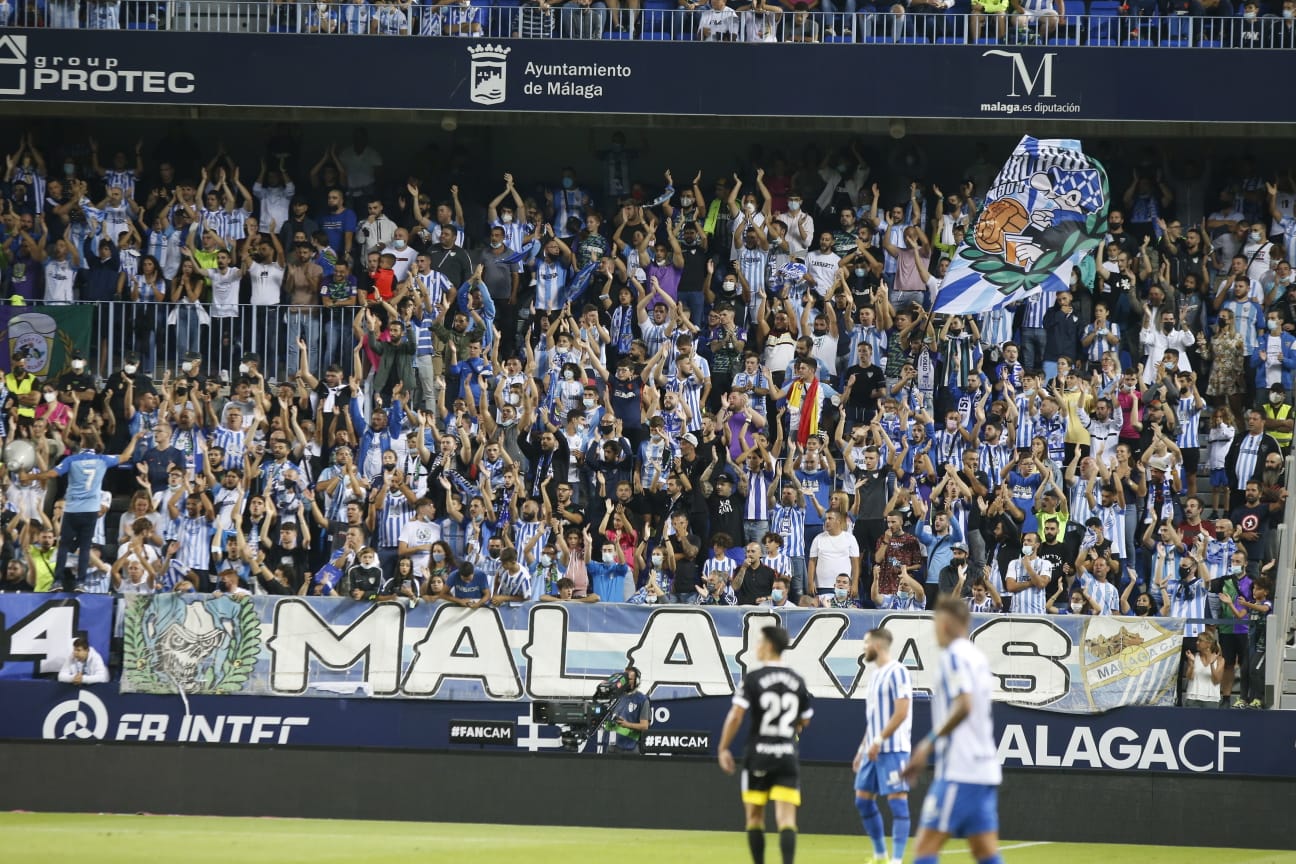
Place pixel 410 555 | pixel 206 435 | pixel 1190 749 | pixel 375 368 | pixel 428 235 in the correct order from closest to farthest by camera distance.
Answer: pixel 1190 749, pixel 410 555, pixel 206 435, pixel 375 368, pixel 428 235

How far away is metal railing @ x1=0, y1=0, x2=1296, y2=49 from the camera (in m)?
25.5

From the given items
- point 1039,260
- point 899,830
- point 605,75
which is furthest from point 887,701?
point 605,75

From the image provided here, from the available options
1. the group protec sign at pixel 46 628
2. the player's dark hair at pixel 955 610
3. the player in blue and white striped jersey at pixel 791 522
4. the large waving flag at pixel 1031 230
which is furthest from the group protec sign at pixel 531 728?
the player's dark hair at pixel 955 610

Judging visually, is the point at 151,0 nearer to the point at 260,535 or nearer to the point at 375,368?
the point at 375,368

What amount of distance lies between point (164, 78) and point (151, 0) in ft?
4.08

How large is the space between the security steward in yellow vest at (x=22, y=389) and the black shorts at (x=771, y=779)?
12.4 metres

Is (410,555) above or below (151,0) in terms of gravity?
below

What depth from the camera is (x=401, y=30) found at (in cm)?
2569

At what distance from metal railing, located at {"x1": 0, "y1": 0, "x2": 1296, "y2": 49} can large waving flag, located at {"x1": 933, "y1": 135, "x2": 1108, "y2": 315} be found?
16.3ft

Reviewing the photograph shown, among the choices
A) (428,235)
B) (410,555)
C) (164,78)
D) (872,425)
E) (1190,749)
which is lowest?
(1190,749)

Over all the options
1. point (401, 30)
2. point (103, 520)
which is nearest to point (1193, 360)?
point (401, 30)

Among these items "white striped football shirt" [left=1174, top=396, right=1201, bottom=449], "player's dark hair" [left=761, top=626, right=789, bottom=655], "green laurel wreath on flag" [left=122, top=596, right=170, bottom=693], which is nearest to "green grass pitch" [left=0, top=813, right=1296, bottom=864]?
"green laurel wreath on flag" [left=122, top=596, right=170, bottom=693]

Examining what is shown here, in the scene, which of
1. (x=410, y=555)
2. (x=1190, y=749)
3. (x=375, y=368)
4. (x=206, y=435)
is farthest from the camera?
(x=375, y=368)

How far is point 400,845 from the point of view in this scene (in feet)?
53.8
